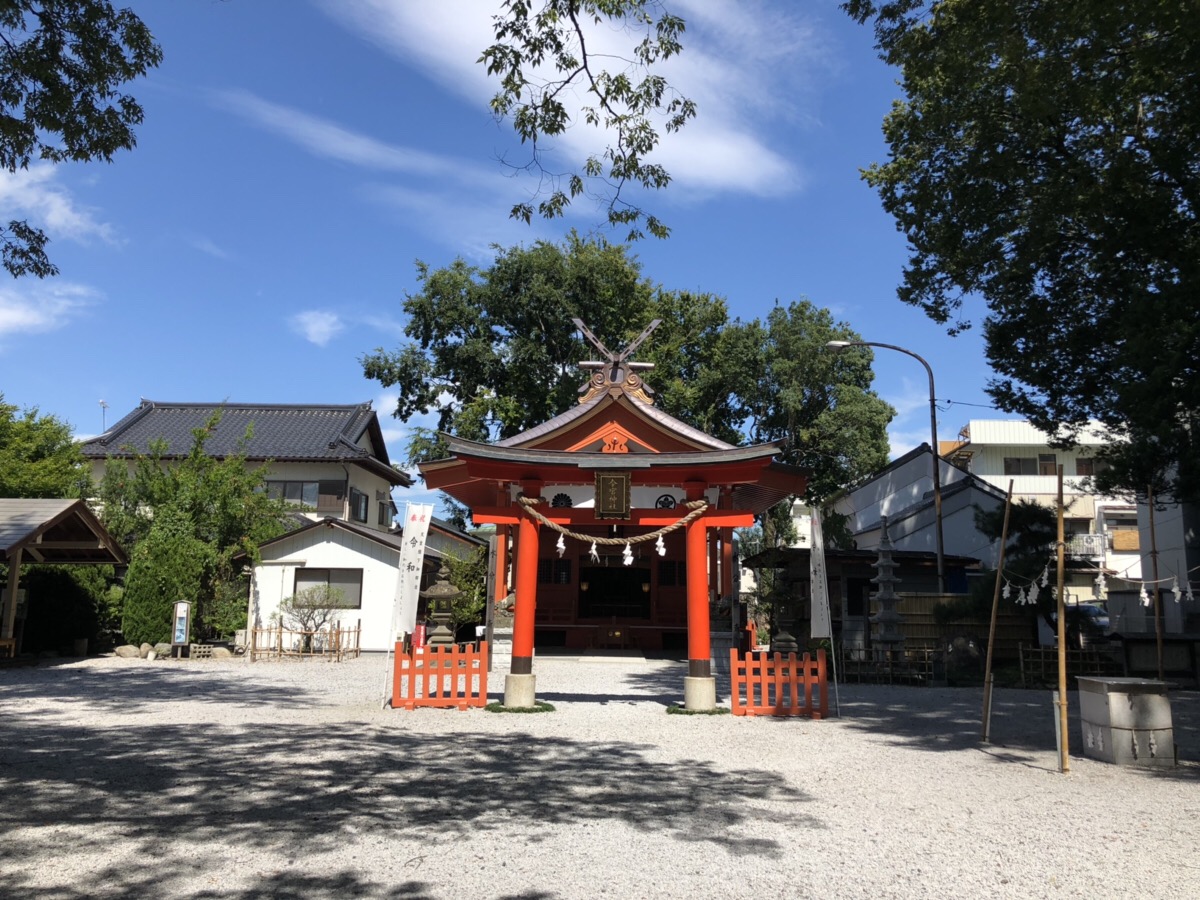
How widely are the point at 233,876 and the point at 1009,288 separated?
16196 millimetres

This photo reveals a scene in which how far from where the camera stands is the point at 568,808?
22.5ft

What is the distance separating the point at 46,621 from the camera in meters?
21.4

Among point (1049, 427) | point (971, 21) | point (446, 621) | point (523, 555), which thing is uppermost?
point (971, 21)

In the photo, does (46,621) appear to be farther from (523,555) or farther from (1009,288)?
(1009,288)

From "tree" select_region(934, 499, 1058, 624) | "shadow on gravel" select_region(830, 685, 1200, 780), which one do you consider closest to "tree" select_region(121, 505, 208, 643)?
"shadow on gravel" select_region(830, 685, 1200, 780)

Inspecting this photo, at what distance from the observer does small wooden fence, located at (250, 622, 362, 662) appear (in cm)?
2292

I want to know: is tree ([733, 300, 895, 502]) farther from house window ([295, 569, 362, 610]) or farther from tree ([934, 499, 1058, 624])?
house window ([295, 569, 362, 610])

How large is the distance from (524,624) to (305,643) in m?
13.6

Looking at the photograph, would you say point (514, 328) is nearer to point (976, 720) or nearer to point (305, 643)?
point (305, 643)

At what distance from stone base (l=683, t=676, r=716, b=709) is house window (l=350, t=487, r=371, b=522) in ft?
79.6

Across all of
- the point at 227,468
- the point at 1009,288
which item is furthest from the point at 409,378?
the point at 1009,288

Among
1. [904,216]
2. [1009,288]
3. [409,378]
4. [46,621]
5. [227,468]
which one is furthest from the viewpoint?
[409,378]

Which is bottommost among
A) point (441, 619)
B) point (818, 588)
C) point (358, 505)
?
point (441, 619)

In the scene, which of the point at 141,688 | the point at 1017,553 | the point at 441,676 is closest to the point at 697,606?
the point at 441,676
